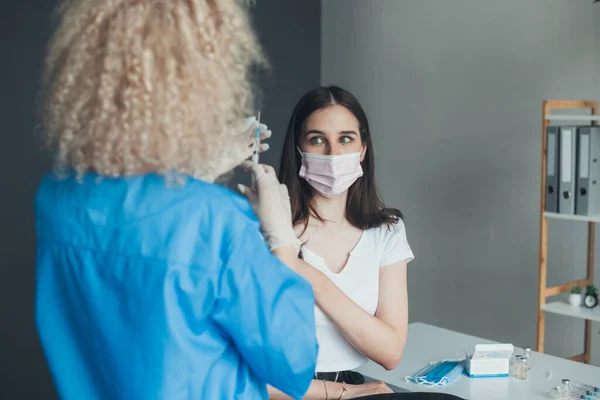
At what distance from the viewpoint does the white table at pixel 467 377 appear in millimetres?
1881

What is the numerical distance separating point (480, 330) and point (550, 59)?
142cm

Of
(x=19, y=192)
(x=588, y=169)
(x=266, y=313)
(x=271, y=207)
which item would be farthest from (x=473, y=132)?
(x=266, y=313)

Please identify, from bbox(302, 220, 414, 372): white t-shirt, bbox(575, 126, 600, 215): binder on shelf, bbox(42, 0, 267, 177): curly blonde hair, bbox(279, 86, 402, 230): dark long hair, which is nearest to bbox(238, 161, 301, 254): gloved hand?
bbox(42, 0, 267, 177): curly blonde hair

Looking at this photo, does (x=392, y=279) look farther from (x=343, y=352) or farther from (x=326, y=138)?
(x=326, y=138)

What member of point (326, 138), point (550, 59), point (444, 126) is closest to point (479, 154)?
point (444, 126)

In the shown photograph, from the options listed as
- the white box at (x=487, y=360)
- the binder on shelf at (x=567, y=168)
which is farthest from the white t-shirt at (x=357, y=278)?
the binder on shelf at (x=567, y=168)

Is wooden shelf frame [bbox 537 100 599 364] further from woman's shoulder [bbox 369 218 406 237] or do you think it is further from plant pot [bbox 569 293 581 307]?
woman's shoulder [bbox 369 218 406 237]

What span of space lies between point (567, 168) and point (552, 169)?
7 cm

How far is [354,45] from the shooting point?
4461 millimetres

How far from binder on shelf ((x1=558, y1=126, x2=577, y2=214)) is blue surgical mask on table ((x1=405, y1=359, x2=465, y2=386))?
4.06 feet

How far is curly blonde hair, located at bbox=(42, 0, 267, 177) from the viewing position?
1.06m

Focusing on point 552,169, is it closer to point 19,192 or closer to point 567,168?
point 567,168

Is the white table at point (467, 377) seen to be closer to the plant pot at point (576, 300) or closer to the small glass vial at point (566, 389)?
the small glass vial at point (566, 389)

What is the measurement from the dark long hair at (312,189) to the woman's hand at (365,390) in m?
0.43
